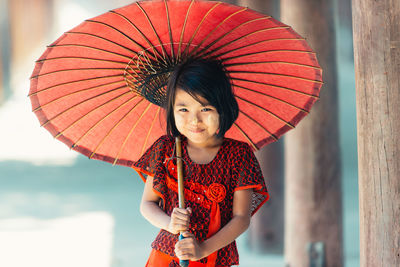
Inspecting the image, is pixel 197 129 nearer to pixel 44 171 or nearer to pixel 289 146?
pixel 289 146

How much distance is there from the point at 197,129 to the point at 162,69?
27 cm

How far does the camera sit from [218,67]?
5.79 feet

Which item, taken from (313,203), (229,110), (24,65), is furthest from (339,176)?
(24,65)

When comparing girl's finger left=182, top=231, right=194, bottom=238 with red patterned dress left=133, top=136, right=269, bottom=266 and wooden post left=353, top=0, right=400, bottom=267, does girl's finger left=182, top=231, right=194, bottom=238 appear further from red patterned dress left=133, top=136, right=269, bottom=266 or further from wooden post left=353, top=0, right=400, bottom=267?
wooden post left=353, top=0, right=400, bottom=267

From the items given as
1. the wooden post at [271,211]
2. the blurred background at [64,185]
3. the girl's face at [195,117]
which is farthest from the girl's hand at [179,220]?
the wooden post at [271,211]

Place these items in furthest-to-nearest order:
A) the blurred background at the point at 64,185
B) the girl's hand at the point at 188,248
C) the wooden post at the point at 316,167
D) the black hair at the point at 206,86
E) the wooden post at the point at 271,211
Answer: the blurred background at the point at 64,185
the wooden post at the point at 271,211
the wooden post at the point at 316,167
the black hair at the point at 206,86
the girl's hand at the point at 188,248

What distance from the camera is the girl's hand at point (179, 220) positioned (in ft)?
5.25

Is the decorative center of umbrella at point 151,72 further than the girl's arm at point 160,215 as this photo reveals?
Yes

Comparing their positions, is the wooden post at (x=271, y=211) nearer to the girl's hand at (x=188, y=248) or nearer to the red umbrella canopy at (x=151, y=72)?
the red umbrella canopy at (x=151, y=72)

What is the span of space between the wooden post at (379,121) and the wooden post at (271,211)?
9.05 ft

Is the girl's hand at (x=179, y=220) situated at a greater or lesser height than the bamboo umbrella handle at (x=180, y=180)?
lesser

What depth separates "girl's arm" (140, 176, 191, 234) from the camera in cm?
160

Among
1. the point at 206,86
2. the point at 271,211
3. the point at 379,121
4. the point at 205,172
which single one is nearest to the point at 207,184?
the point at 205,172

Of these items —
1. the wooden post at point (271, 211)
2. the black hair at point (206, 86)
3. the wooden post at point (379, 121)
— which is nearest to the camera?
the black hair at point (206, 86)
